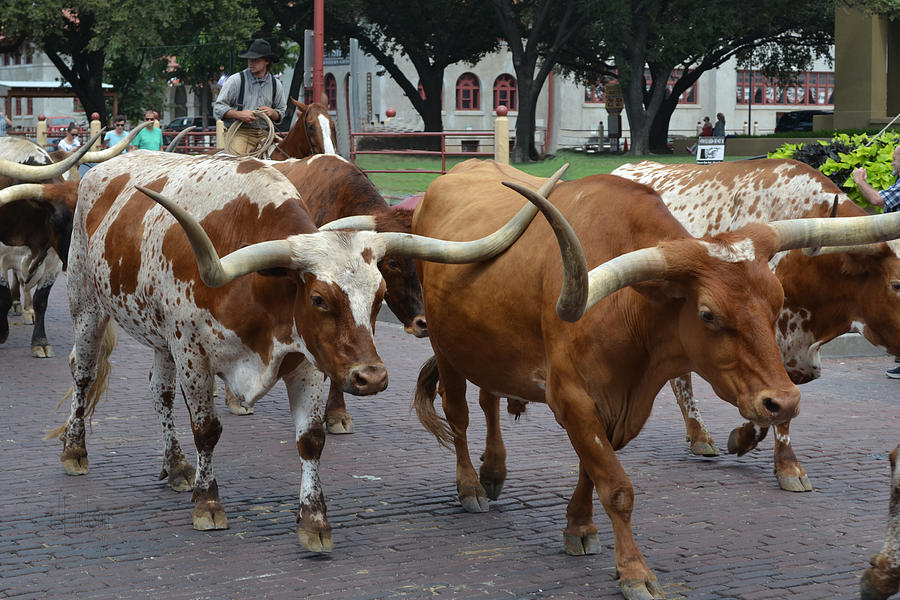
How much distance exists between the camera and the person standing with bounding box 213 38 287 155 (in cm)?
1035

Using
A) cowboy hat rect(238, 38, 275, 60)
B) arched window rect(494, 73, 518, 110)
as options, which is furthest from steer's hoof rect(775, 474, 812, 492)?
arched window rect(494, 73, 518, 110)

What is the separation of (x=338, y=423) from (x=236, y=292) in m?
2.78

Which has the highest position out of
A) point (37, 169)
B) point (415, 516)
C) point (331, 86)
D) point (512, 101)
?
point (331, 86)

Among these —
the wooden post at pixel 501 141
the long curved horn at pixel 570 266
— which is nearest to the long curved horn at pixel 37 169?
the long curved horn at pixel 570 266

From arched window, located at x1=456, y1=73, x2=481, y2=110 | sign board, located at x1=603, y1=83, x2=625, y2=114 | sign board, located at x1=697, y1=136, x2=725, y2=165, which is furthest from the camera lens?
arched window, located at x1=456, y1=73, x2=481, y2=110

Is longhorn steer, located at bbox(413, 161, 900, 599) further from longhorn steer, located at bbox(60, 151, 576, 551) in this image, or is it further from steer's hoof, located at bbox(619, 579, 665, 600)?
longhorn steer, located at bbox(60, 151, 576, 551)

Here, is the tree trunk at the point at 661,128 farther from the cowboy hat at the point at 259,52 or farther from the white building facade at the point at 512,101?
the cowboy hat at the point at 259,52

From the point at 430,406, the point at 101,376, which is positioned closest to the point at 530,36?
the point at 101,376

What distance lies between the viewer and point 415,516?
624 cm

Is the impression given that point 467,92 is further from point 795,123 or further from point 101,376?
point 101,376

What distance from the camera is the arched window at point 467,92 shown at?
6366cm

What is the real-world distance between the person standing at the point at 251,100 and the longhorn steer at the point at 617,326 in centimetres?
456

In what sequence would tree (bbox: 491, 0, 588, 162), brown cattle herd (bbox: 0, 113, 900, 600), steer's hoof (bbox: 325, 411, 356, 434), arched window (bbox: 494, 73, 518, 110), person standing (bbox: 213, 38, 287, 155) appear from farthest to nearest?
arched window (bbox: 494, 73, 518, 110), tree (bbox: 491, 0, 588, 162), person standing (bbox: 213, 38, 287, 155), steer's hoof (bbox: 325, 411, 356, 434), brown cattle herd (bbox: 0, 113, 900, 600)

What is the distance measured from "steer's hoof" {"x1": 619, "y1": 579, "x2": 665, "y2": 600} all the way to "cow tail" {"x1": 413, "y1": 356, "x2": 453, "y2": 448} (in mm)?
1832
